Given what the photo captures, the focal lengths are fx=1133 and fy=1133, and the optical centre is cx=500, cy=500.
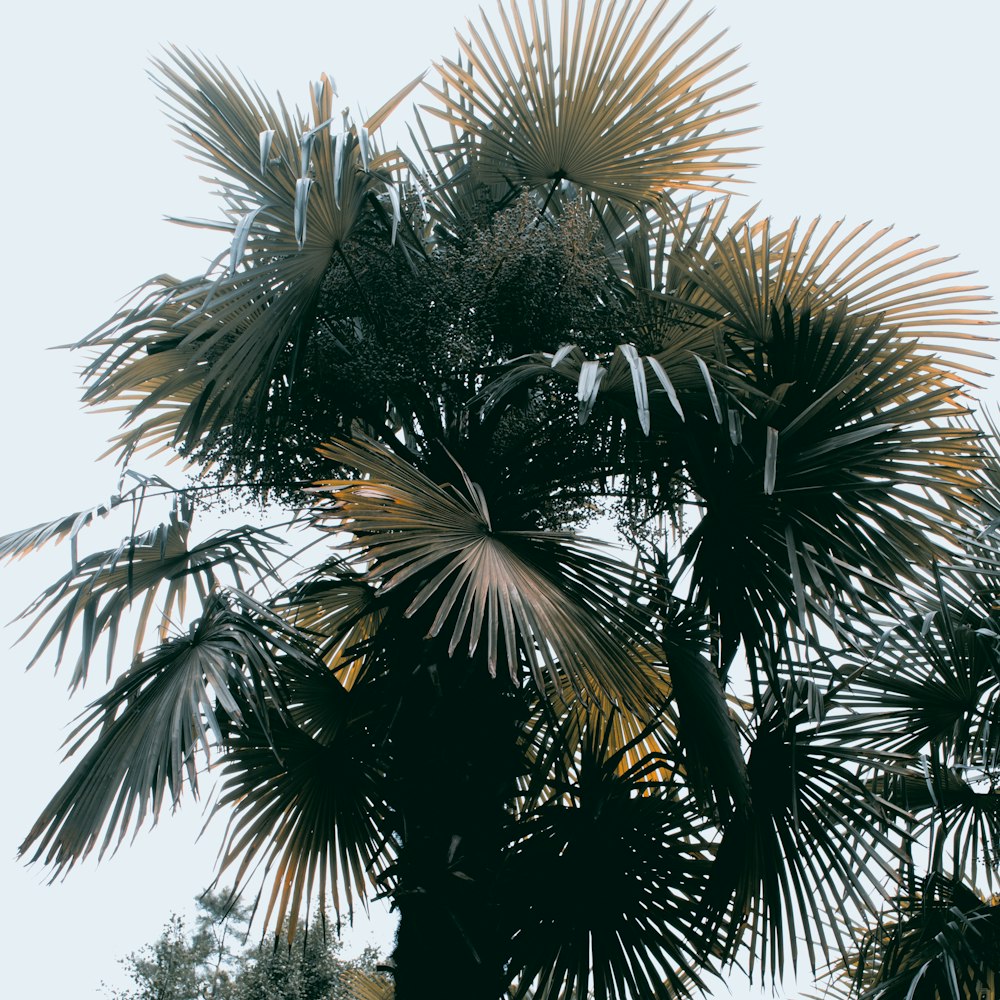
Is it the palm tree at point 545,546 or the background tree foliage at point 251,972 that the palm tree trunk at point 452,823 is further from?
the background tree foliage at point 251,972

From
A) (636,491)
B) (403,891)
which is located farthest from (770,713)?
(403,891)

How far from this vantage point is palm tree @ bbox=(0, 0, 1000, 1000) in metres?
3.67

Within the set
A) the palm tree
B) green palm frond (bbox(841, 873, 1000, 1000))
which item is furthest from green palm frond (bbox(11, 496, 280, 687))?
green palm frond (bbox(841, 873, 1000, 1000))

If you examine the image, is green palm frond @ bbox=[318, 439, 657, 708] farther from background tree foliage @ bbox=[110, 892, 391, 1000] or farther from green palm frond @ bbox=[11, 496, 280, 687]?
background tree foliage @ bbox=[110, 892, 391, 1000]

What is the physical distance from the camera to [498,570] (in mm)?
3510

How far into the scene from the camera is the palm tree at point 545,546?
12.0 feet

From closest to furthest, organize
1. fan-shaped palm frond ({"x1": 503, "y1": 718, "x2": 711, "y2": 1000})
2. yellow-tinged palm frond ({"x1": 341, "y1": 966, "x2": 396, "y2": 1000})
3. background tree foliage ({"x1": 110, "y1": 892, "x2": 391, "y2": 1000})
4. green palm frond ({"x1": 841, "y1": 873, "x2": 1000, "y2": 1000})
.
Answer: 1. fan-shaped palm frond ({"x1": 503, "y1": 718, "x2": 711, "y2": 1000})
2. green palm frond ({"x1": 841, "y1": 873, "x2": 1000, "y2": 1000})
3. yellow-tinged palm frond ({"x1": 341, "y1": 966, "x2": 396, "y2": 1000})
4. background tree foliage ({"x1": 110, "y1": 892, "x2": 391, "y2": 1000})

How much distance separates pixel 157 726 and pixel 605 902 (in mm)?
1631

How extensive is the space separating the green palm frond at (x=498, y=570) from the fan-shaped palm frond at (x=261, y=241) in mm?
745

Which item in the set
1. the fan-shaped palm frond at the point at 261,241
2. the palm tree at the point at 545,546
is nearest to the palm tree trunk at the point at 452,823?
the palm tree at the point at 545,546

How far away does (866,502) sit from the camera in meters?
3.98

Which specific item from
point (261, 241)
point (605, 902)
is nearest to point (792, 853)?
point (605, 902)

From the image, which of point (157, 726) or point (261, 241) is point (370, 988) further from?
point (261, 241)

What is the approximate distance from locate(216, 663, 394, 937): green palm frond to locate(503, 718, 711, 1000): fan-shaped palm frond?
2.19ft
